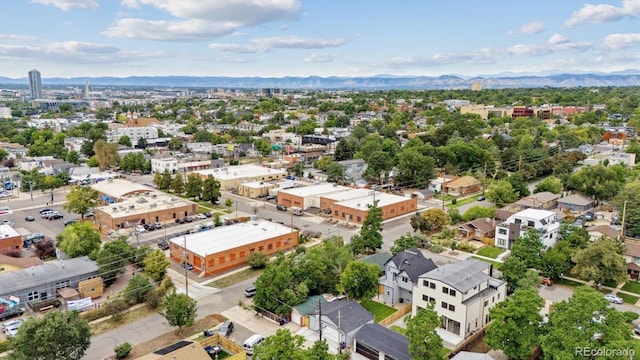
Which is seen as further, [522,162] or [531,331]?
[522,162]

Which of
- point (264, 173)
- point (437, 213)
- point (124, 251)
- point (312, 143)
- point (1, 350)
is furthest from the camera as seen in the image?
point (312, 143)

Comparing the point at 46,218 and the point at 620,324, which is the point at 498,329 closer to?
the point at 620,324

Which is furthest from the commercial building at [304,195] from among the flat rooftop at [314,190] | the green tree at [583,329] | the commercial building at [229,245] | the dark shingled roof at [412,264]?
the green tree at [583,329]

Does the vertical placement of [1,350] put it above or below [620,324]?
below

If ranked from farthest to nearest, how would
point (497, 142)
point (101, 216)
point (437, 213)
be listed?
point (497, 142)
point (101, 216)
point (437, 213)

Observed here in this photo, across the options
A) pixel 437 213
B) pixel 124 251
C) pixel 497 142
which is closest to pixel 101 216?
pixel 124 251

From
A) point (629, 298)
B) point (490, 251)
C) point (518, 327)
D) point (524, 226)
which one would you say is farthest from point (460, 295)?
point (524, 226)
